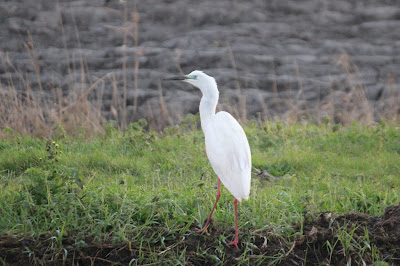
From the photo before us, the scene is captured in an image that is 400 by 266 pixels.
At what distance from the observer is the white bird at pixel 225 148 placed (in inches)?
143

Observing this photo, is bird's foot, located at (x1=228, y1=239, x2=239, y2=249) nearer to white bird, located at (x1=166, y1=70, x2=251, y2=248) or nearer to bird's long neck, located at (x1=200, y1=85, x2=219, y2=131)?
white bird, located at (x1=166, y1=70, x2=251, y2=248)

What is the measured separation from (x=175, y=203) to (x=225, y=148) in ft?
1.95

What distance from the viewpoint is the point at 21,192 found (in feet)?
13.4

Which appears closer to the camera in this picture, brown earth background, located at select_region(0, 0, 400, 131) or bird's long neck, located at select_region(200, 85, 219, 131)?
bird's long neck, located at select_region(200, 85, 219, 131)

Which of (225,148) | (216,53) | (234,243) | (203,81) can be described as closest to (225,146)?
(225,148)

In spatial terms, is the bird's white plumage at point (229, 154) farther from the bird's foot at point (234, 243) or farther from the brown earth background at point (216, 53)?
the brown earth background at point (216, 53)

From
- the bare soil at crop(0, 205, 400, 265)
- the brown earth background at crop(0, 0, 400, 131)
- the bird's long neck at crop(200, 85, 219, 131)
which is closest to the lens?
the bare soil at crop(0, 205, 400, 265)

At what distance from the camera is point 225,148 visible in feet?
12.4

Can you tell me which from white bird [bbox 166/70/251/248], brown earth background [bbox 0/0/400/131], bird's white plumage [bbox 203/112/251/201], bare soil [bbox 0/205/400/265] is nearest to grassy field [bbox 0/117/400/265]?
bare soil [bbox 0/205/400/265]

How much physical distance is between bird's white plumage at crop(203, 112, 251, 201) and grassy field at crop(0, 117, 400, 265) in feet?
1.25

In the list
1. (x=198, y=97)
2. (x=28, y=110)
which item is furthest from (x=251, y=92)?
(x=28, y=110)

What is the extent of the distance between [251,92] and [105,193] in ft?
15.6

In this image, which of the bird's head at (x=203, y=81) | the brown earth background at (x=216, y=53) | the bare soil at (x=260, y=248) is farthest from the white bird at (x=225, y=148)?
the brown earth background at (x=216, y=53)

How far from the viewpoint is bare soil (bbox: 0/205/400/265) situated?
3.56 m
